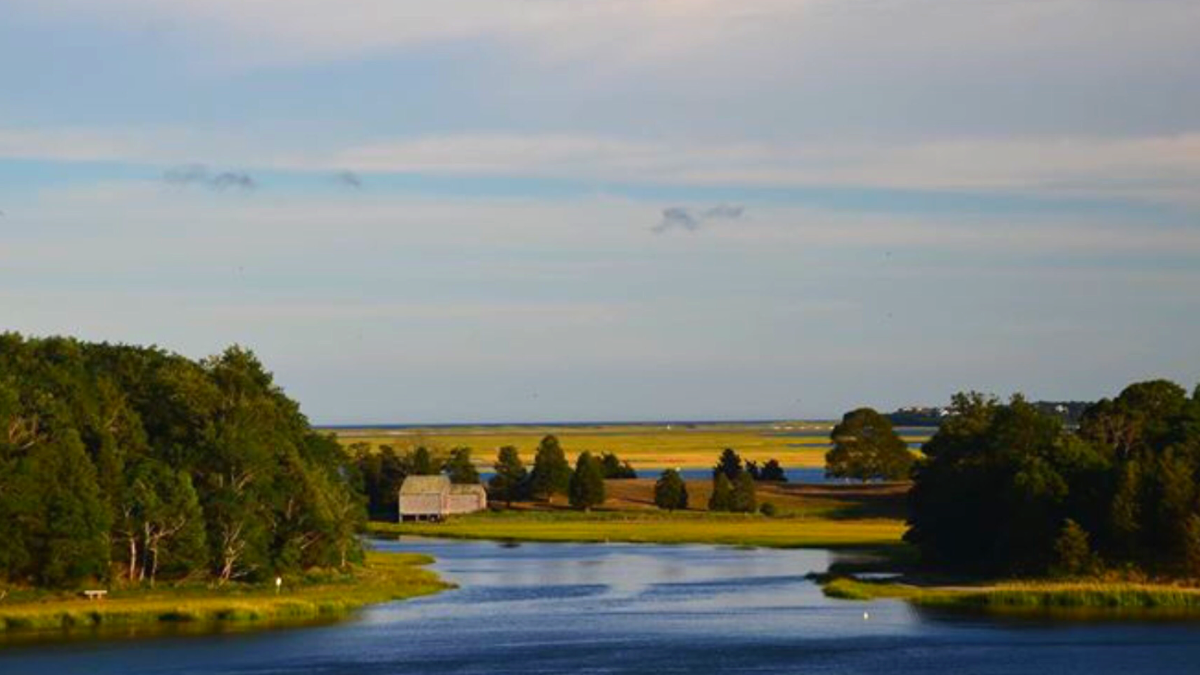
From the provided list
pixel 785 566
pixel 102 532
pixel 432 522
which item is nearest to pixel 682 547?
pixel 785 566

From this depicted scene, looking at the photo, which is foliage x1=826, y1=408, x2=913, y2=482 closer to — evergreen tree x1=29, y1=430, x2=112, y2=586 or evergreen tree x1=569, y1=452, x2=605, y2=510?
evergreen tree x1=569, y1=452, x2=605, y2=510

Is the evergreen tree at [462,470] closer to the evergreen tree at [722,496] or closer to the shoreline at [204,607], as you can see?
the evergreen tree at [722,496]

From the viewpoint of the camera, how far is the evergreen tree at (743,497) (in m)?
174

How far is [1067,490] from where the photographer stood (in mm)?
102250

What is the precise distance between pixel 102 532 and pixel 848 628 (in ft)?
112

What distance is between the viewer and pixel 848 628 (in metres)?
84.9

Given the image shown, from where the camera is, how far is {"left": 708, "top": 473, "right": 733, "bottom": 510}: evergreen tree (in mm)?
173875

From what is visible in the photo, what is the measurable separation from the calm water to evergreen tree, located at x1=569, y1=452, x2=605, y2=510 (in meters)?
69.8

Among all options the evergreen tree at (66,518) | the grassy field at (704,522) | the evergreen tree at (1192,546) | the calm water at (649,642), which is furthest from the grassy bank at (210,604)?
the grassy field at (704,522)

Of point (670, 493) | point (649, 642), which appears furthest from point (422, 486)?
point (649, 642)

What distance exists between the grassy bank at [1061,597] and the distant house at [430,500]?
275 feet

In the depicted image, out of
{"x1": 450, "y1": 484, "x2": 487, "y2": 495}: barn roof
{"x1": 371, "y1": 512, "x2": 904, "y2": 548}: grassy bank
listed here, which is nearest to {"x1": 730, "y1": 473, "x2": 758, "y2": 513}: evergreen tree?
{"x1": 371, "y1": 512, "x2": 904, "y2": 548}: grassy bank

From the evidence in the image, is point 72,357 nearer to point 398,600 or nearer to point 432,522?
point 398,600

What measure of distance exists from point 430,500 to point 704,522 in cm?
2673
